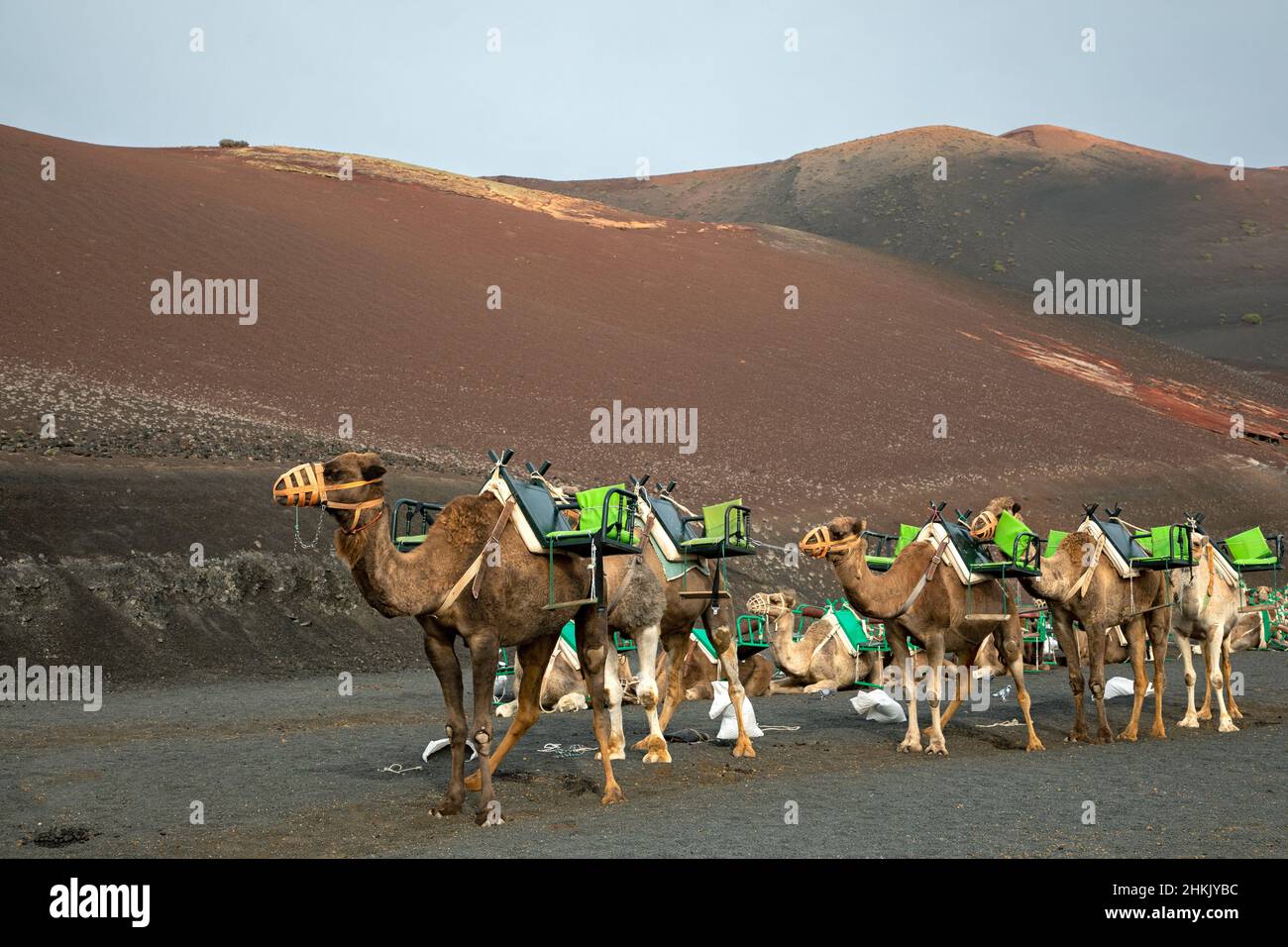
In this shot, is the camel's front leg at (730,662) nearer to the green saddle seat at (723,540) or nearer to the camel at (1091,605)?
the green saddle seat at (723,540)

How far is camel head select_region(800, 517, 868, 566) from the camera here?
13555 mm

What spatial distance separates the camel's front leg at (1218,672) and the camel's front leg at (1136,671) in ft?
2.90

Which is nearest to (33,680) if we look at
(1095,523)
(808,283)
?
(1095,523)

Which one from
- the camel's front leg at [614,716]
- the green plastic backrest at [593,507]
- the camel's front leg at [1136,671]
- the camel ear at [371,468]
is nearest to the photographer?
the camel ear at [371,468]

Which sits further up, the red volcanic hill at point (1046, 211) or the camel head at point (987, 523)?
the red volcanic hill at point (1046, 211)

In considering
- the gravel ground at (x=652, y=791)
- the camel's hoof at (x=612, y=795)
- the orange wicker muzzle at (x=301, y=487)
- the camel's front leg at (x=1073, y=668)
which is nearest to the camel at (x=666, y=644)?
the gravel ground at (x=652, y=791)

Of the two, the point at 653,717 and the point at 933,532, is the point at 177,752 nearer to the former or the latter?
the point at 653,717

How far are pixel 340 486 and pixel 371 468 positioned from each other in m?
0.27

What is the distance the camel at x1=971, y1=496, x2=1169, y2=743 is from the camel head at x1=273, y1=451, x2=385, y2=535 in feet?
26.2

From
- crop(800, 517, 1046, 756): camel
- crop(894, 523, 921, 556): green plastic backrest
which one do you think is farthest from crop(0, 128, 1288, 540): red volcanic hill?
A: crop(800, 517, 1046, 756): camel

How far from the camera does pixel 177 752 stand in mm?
14523

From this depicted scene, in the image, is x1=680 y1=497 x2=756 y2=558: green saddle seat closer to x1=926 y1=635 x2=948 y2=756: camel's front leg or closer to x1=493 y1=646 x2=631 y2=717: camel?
x1=926 y1=635 x2=948 y2=756: camel's front leg

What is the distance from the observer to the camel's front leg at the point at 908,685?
14.9 m
